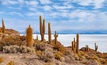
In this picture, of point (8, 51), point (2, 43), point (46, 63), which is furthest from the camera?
point (2, 43)

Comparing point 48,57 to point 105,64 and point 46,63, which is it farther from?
point 105,64

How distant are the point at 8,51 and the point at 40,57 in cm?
295

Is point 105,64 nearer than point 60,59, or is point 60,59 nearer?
point 60,59

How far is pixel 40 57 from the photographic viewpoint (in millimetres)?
18688

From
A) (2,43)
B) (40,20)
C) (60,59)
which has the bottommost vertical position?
(60,59)

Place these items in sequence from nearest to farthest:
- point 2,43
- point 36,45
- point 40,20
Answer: point 2,43
point 36,45
point 40,20

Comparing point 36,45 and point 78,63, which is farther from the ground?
point 36,45

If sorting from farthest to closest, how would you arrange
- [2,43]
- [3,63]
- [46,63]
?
[2,43] → [46,63] → [3,63]

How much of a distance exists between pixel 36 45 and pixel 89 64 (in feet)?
17.9

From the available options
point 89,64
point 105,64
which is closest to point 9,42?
point 89,64

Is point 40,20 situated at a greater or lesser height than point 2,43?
greater

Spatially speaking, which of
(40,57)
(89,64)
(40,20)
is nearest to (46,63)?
(40,57)

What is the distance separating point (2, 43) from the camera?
71.3ft

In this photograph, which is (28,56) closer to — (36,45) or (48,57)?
(48,57)
